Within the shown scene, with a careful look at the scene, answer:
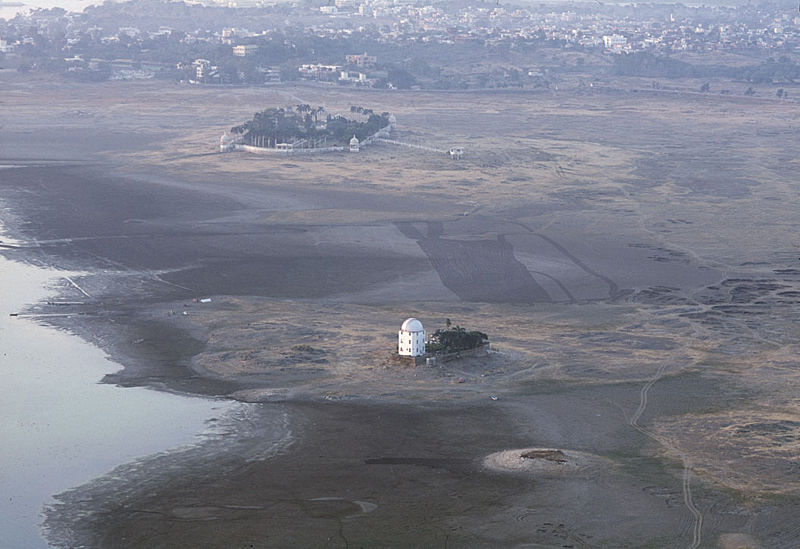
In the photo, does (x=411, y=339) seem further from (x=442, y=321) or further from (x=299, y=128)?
(x=299, y=128)

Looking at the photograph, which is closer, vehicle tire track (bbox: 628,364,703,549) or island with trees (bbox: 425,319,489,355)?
vehicle tire track (bbox: 628,364,703,549)

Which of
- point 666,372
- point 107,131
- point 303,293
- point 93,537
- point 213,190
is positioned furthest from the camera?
point 107,131

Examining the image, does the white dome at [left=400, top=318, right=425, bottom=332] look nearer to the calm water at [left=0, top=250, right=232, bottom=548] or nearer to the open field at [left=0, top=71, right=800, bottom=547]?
the open field at [left=0, top=71, right=800, bottom=547]

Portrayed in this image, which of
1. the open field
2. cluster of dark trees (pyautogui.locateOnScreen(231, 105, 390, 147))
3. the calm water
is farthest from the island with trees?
cluster of dark trees (pyautogui.locateOnScreen(231, 105, 390, 147))

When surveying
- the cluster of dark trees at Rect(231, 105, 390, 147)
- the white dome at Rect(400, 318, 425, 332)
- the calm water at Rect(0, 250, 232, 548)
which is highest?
the cluster of dark trees at Rect(231, 105, 390, 147)

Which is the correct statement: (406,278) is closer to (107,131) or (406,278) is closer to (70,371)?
(70,371)

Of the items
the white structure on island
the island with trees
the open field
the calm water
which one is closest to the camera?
the open field

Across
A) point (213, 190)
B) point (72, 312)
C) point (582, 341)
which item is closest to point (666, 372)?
point (582, 341)
